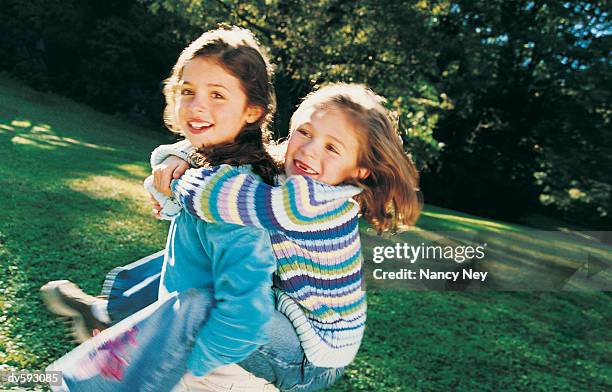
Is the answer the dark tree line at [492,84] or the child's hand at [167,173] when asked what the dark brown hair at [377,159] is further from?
the dark tree line at [492,84]

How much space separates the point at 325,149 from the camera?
2051 millimetres

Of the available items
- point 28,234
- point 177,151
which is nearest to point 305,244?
point 177,151

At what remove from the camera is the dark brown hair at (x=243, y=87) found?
2.00m

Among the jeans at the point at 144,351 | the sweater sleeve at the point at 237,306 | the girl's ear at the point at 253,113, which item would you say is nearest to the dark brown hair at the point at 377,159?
the girl's ear at the point at 253,113

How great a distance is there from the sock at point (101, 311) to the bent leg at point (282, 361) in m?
0.57

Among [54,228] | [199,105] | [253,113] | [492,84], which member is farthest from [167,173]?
[492,84]

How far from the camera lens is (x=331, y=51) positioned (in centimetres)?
1179

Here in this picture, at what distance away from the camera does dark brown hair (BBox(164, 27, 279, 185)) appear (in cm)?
200

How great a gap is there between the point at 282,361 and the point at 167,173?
29.2 inches

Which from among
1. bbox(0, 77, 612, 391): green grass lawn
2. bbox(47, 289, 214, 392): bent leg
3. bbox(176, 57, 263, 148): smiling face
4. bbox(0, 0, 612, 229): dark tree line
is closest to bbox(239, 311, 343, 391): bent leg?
bbox(47, 289, 214, 392): bent leg

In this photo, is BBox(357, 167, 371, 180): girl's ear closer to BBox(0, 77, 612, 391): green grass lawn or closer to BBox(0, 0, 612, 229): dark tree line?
BBox(0, 77, 612, 391): green grass lawn

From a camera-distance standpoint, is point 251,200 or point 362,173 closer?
point 251,200

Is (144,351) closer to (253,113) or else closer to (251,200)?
(251,200)

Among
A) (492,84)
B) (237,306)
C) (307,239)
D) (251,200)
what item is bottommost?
(237,306)
